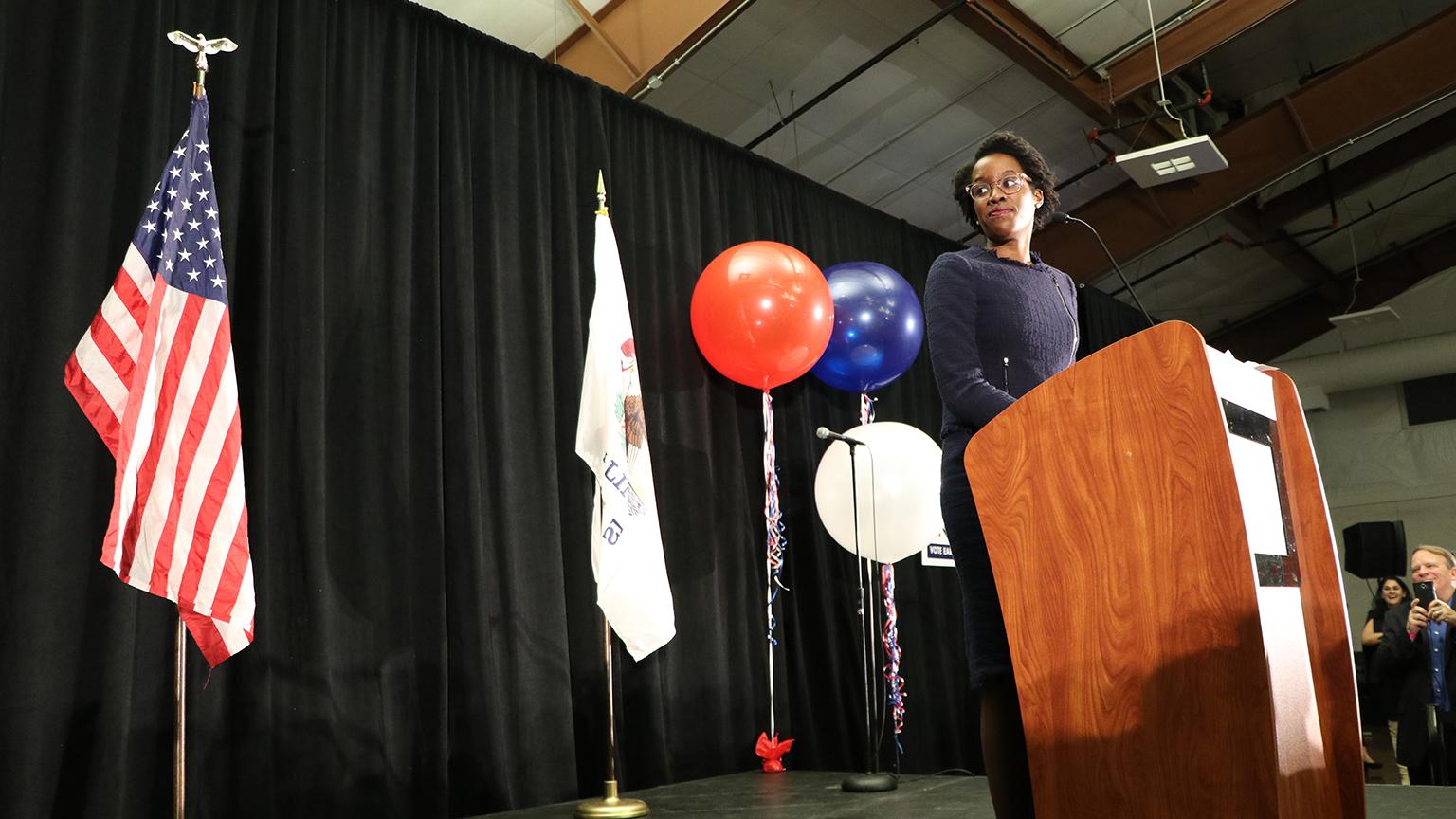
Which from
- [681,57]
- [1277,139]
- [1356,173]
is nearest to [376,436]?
[681,57]

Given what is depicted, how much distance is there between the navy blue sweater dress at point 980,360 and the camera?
1.71 metres

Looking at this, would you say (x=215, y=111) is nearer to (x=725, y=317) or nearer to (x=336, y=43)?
(x=336, y=43)

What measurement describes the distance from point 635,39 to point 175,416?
2797 millimetres

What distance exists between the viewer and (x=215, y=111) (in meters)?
3.26

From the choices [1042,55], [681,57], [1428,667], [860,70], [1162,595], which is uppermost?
[1042,55]

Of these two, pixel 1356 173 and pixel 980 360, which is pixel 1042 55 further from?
pixel 980 360

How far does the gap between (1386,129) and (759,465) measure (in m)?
5.77

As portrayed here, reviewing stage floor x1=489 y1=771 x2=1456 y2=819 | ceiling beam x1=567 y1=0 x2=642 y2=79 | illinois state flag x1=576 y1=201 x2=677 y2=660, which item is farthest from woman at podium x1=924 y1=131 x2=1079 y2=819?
ceiling beam x1=567 y1=0 x2=642 y2=79

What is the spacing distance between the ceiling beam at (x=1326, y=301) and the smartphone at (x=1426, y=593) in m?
6.00

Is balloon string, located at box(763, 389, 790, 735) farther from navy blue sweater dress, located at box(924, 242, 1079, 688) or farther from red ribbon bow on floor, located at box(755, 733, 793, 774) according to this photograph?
navy blue sweater dress, located at box(924, 242, 1079, 688)

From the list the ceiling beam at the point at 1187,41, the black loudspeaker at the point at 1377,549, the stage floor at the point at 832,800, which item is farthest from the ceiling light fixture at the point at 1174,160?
the stage floor at the point at 832,800

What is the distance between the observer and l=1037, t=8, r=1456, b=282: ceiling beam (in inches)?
248

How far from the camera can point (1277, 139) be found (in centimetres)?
678

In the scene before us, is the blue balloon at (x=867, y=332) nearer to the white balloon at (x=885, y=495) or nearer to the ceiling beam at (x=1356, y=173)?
the white balloon at (x=885, y=495)
